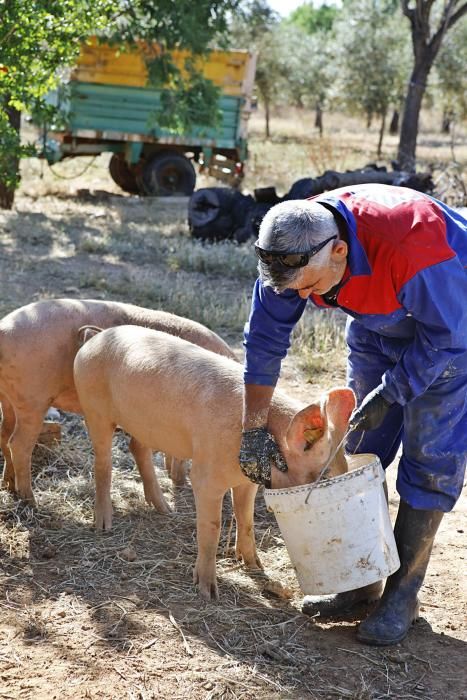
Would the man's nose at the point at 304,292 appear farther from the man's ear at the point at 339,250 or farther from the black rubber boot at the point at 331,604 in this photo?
the black rubber boot at the point at 331,604

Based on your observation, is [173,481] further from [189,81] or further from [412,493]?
[189,81]

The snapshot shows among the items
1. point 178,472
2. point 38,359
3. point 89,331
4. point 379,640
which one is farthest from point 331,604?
point 38,359

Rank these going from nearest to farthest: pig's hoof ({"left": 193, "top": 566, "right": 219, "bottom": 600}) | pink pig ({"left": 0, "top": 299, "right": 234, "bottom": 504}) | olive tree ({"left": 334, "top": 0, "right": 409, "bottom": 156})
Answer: pig's hoof ({"left": 193, "top": 566, "right": 219, "bottom": 600}), pink pig ({"left": 0, "top": 299, "right": 234, "bottom": 504}), olive tree ({"left": 334, "top": 0, "right": 409, "bottom": 156})

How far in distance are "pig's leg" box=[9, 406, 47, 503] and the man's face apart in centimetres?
231

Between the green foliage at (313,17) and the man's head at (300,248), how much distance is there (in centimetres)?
8004

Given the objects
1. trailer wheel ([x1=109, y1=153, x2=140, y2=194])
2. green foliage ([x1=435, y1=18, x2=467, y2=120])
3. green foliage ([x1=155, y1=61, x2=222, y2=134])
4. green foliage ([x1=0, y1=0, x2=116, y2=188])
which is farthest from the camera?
green foliage ([x1=435, y1=18, x2=467, y2=120])

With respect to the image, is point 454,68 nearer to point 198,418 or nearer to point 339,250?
point 198,418

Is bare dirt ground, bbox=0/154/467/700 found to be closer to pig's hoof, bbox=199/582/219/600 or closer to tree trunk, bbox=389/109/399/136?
pig's hoof, bbox=199/582/219/600

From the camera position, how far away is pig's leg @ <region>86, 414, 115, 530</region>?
15.7 ft

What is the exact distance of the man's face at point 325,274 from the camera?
10.5 ft

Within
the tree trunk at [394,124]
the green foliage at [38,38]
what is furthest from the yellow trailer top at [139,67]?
the tree trunk at [394,124]

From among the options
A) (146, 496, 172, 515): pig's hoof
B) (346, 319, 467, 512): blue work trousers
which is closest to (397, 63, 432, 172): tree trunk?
(146, 496, 172, 515): pig's hoof

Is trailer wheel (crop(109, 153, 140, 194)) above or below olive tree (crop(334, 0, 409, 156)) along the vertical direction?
below

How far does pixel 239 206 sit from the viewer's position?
12.9 m
